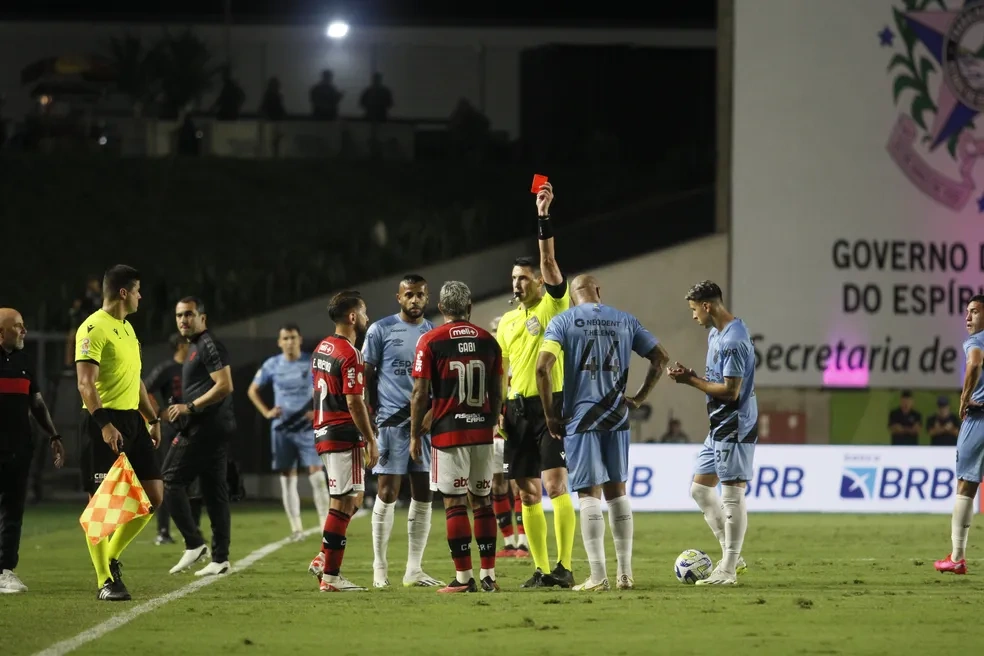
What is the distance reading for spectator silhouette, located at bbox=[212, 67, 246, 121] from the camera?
3641cm

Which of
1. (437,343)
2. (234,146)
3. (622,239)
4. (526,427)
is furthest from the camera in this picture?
(234,146)

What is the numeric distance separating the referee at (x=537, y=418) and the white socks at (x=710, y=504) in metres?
1.17

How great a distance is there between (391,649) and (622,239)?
70.7ft

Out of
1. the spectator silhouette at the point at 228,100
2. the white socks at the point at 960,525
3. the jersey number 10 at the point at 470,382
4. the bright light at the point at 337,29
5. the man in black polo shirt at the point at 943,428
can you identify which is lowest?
the white socks at the point at 960,525

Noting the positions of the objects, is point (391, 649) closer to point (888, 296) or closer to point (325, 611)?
point (325, 611)

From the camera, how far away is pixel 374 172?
38.4 m

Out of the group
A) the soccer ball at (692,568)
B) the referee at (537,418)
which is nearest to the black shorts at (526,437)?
the referee at (537,418)

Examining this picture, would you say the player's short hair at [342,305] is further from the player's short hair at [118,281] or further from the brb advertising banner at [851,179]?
the brb advertising banner at [851,179]

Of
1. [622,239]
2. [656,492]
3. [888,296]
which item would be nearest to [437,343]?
[656,492]

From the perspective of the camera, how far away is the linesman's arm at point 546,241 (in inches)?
489

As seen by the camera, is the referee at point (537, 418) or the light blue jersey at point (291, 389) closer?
the referee at point (537, 418)

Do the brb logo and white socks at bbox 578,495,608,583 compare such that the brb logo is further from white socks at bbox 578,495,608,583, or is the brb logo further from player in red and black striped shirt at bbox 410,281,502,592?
player in red and black striped shirt at bbox 410,281,502,592

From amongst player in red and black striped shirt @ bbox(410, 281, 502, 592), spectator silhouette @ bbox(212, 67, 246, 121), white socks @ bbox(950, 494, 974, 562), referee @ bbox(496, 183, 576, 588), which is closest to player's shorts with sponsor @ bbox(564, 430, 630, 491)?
referee @ bbox(496, 183, 576, 588)

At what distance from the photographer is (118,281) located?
1187cm
